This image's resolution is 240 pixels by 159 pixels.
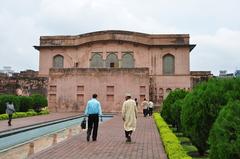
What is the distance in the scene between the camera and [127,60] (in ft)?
137

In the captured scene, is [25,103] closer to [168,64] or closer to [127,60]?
[127,60]

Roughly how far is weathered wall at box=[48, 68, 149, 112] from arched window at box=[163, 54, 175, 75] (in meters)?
9.13

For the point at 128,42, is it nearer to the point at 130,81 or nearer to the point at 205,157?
the point at 130,81

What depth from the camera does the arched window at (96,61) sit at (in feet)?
137

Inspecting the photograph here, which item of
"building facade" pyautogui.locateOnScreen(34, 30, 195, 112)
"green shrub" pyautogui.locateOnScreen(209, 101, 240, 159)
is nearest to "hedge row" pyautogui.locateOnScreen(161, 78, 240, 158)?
"green shrub" pyautogui.locateOnScreen(209, 101, 240, 159)

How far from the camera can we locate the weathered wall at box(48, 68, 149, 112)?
1299 inches

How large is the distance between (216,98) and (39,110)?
24.5 m

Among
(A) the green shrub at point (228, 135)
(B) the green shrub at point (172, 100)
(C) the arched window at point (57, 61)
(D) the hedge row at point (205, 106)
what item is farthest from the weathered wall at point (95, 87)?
(A) the green shrub at point (228, 135)

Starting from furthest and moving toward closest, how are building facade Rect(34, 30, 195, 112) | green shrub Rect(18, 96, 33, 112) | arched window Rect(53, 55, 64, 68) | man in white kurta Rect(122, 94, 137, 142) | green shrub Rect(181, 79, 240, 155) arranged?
arched window Rect(53, 55, 64, 68), building facade Rect(34, 30, 195, 112), green shrub Rect(18, 96, 33, 112), man in white kurta Rect(122, 94, 137, 142), green shrub Rect(181, 79, 240, 155)

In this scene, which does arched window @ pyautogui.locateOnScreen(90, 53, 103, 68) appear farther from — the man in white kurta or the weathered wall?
the man in white kurta

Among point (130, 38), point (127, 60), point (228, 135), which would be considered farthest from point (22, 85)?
point (228, 135)

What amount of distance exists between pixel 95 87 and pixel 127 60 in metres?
9.07

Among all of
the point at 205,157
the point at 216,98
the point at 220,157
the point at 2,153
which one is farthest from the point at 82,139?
the point at 220,157

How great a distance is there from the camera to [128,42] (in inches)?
1623
